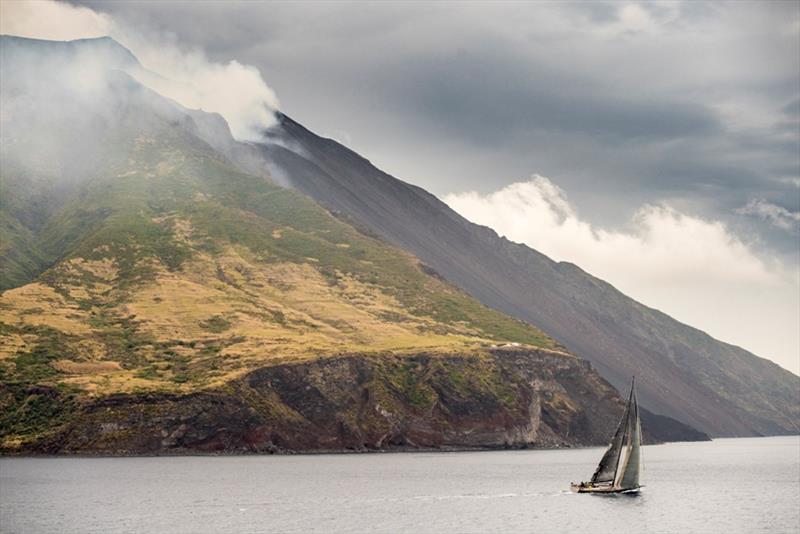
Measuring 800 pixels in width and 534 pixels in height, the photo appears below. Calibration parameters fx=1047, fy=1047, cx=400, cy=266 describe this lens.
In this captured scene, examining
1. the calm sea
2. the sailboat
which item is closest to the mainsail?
the sailboat

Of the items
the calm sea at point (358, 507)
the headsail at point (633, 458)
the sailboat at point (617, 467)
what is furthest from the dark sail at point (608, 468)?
the calm sea at point (358, 507)

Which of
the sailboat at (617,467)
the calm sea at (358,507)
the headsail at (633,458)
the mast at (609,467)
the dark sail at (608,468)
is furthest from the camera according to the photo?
the dark sail at (608,468)

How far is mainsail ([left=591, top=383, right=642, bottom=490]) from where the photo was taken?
169 metres

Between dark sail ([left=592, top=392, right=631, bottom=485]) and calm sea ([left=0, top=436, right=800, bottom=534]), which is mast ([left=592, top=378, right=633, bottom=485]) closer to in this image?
dark sail ([left=592, top=392, right=631, bottom=485])

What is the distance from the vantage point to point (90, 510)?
482ft

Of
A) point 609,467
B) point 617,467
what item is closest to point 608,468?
point 609,467

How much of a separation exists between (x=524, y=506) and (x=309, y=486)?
44.6 m

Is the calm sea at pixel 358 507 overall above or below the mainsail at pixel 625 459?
below

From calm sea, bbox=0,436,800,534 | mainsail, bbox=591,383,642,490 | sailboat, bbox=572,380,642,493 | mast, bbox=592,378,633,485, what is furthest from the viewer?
mast, bbox=592,378,633,485

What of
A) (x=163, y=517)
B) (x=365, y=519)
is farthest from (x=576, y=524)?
(x=163, y=517)

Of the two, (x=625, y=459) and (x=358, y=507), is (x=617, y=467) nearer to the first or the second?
(x=625, y=459)

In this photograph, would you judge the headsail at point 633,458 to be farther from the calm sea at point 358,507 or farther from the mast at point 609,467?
the calm sea at point 358,507

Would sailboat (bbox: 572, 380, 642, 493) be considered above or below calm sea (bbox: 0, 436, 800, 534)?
above

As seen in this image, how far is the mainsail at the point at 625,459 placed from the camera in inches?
6654
